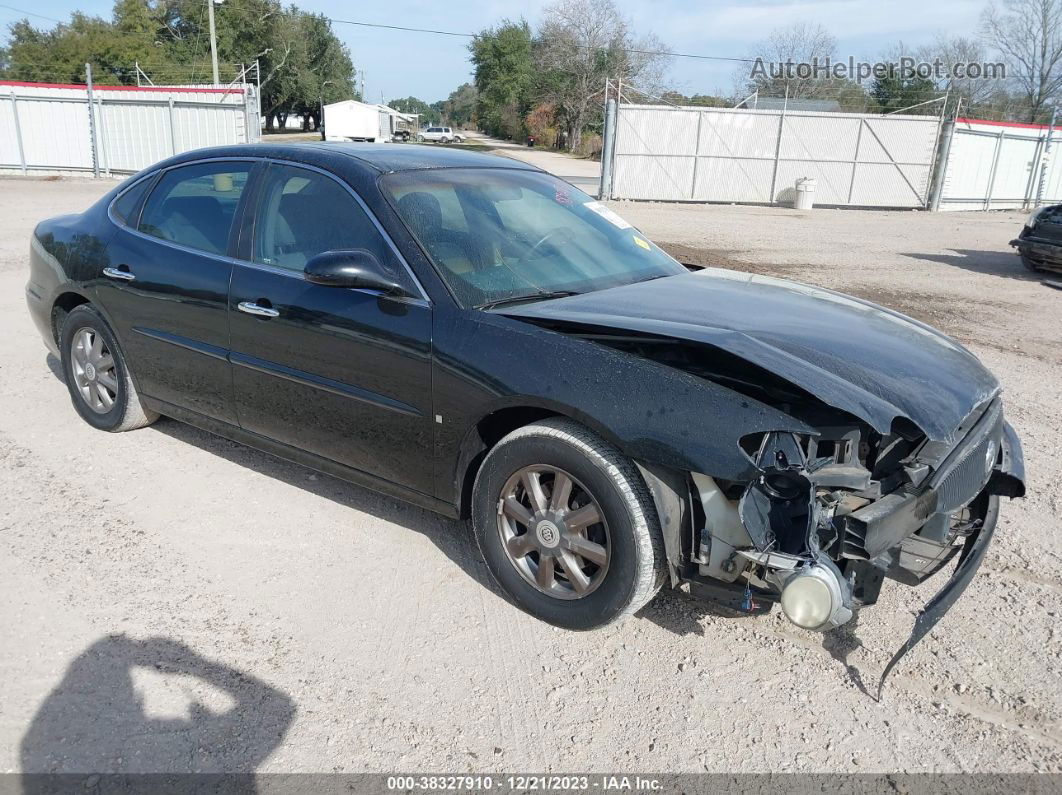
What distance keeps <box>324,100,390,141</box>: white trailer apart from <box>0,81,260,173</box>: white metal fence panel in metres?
37.4

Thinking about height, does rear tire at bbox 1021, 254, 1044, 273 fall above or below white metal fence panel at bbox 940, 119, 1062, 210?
below

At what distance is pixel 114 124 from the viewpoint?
24.6 m

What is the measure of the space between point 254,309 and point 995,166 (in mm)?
28487

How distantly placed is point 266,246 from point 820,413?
102 inches

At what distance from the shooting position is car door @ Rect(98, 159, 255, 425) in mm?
3992

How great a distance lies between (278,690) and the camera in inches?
109

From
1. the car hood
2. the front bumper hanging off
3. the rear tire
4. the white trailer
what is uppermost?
the white trailer

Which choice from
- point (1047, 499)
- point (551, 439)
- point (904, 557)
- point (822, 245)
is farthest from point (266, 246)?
point (822, 245)

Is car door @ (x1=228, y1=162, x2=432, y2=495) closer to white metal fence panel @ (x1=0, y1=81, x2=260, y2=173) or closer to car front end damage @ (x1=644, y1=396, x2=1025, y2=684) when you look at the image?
car front end damage @ (x1=644, y1=396, x2=1025, y2=684)

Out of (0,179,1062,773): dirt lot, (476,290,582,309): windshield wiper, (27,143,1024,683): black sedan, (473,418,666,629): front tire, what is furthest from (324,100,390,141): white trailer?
(473,418,666,629): front tire

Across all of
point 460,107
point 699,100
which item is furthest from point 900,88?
point 460,107

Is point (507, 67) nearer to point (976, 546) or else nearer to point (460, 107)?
point (460, 107)

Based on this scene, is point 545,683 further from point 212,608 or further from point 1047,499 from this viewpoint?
point 1047,499

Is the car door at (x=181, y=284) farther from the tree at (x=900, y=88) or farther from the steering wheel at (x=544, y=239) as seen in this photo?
the tree at (x=900, y=88)
